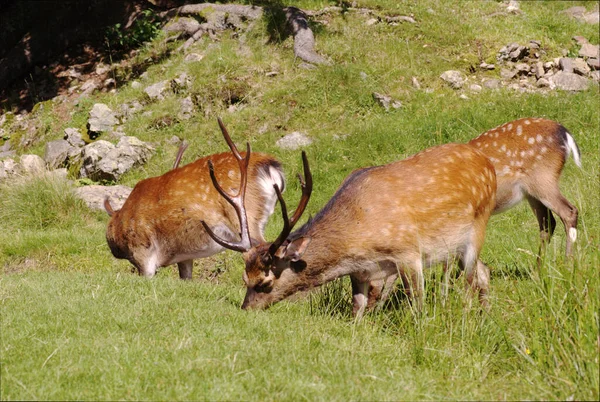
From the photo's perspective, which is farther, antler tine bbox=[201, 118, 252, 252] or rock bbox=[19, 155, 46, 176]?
rock bbox=[19, 155, 46, 176]

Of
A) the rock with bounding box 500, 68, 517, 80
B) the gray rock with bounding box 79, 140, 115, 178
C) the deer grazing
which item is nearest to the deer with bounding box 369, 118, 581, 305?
the deer grazing

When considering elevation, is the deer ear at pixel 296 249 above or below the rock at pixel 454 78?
above

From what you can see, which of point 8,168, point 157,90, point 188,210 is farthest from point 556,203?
point 8,168

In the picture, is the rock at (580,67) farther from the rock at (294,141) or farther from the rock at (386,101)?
the rock at (294,141)

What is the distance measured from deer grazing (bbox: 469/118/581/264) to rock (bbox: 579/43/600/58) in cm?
632

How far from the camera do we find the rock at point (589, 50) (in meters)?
13.7

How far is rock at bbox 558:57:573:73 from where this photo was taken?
13.0 m

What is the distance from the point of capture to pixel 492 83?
1299 cm

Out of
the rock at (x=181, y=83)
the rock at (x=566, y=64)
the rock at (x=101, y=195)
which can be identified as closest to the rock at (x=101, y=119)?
the rock at (x=181, y=83)

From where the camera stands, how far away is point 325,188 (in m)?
10.7

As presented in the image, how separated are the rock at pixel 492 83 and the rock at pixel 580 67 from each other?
136 cm

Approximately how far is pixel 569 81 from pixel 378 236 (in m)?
8.40

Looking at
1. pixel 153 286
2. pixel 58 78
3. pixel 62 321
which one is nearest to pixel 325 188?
pixel 153 286

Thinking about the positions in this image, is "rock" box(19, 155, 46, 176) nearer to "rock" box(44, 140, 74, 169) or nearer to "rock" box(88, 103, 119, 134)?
"rock" box(44, 140, 74, 169)
